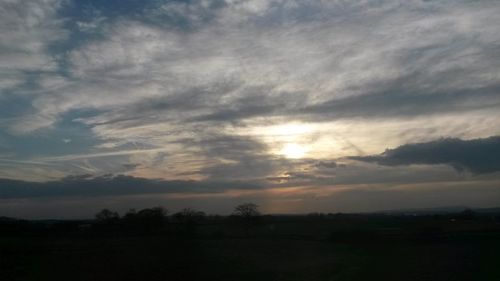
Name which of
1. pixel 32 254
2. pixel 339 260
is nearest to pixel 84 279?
pixel 32 254

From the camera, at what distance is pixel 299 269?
122 feet

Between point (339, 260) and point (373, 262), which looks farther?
point (339, 260)

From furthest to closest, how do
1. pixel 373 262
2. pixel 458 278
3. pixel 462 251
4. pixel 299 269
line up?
pixel 462 251 < pixel 373 262 < pixel 299 269 < pixel 458 278

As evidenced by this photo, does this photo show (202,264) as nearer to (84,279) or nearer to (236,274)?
(236,274)

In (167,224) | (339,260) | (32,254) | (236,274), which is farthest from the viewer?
(167,224)

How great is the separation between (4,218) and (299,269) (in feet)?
257

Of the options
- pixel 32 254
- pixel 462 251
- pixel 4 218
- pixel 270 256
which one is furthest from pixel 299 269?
pixel 4 218

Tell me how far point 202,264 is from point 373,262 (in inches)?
563

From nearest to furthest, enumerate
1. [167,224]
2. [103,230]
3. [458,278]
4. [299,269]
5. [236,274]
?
[458,278]
[236,274]
[299,269]
[103,230]
[167,224]

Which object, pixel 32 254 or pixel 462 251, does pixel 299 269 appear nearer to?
pixel 462 251

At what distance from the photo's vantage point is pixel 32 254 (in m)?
47.1

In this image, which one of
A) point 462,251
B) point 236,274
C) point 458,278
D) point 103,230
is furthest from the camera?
point 103,230

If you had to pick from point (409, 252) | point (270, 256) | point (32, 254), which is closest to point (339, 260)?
point (270, 256)

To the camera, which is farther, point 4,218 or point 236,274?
point 4,218
